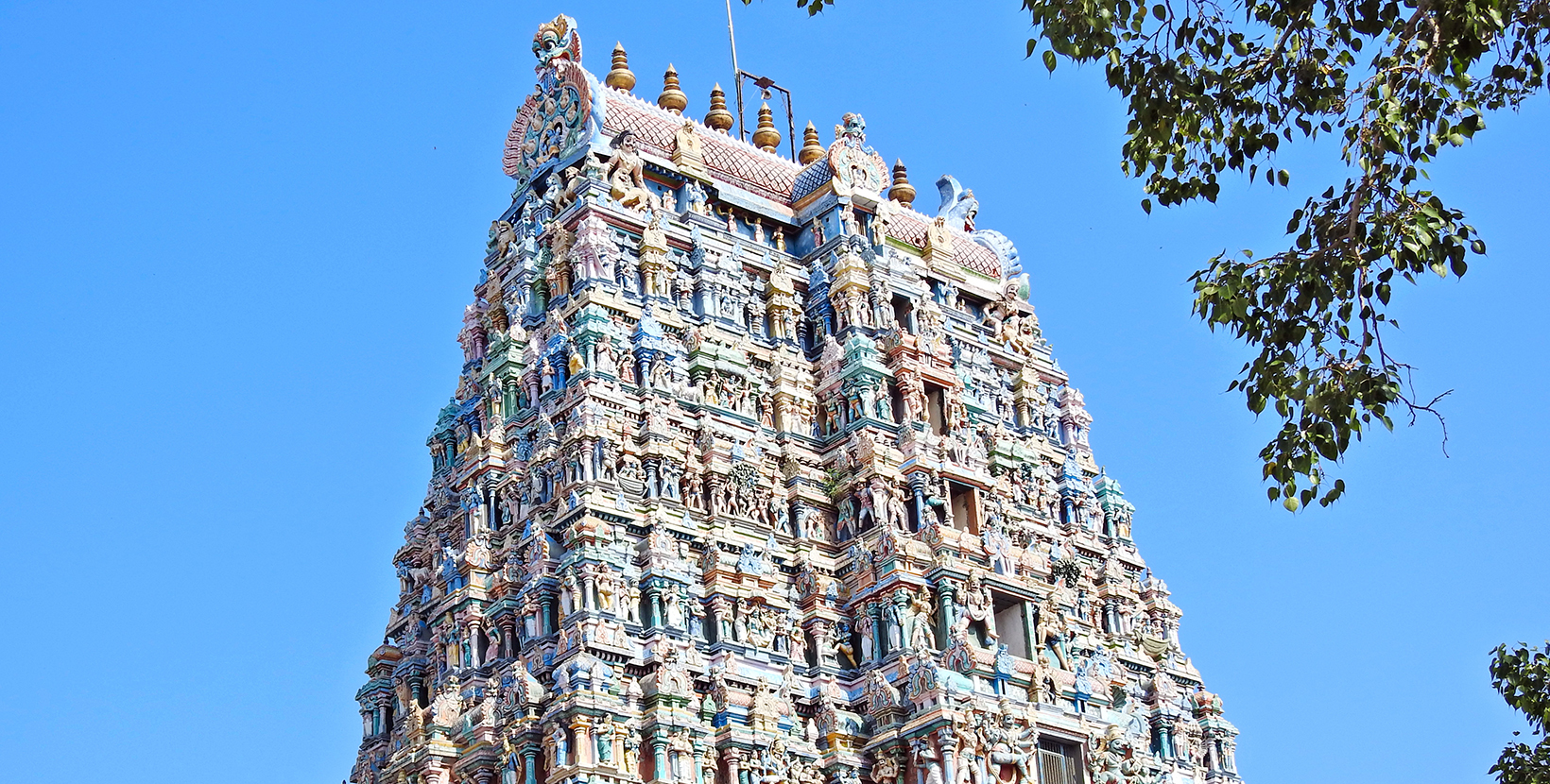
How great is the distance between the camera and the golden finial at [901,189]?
52.2 meters

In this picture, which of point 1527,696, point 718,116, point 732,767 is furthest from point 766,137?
point 1527,696

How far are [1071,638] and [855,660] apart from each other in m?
5.31

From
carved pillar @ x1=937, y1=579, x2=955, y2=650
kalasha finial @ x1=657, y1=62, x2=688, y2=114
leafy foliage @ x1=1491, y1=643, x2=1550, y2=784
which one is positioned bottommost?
leafy foliage @ x1=1491, y1=643, x2=1550, y2=784

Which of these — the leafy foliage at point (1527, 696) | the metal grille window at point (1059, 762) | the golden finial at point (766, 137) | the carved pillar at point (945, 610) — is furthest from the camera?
the golden finial at point (766, 137)

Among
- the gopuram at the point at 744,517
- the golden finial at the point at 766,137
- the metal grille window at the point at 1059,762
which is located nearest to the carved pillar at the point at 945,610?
the gopuram at the point at 744,517

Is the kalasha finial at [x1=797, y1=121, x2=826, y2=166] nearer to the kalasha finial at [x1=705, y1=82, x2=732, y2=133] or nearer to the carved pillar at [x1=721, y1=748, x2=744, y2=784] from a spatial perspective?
the kalasha finial at [x1=705, y1=82, x2=732, y2=133]

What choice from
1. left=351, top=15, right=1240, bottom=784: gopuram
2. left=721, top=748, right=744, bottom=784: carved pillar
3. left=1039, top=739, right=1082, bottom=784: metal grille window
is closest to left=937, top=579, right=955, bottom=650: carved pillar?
left=351, top=15, right=1240, bottom=784: gopuram

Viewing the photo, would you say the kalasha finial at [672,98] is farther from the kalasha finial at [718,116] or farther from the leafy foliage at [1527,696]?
the leafy foliage at [1527,696]

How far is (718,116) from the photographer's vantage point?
48.5 metres

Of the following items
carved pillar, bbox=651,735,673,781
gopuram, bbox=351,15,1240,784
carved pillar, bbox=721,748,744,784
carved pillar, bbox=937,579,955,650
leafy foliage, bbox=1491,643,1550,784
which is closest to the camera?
leafy foliage, bbox=1491,643,1550,784

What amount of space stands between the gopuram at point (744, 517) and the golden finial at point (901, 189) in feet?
9.25

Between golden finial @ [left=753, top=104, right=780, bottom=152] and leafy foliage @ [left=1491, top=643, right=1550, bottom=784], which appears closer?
leafy foliage @ [left=1491, top=643, right=1550, bottom=784]

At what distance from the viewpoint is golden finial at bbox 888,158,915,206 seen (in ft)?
171

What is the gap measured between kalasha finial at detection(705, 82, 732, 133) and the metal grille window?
15.9 meters
